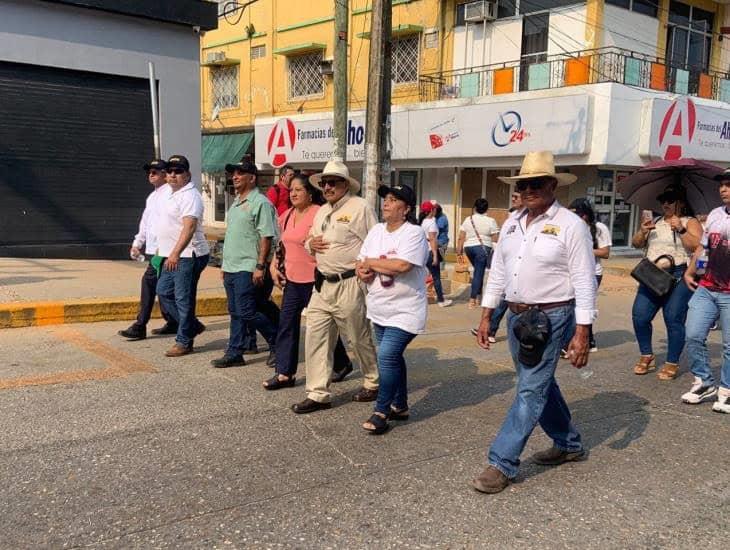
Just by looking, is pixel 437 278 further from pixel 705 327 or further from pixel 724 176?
pixel 724 176

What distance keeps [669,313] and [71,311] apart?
6.24 m

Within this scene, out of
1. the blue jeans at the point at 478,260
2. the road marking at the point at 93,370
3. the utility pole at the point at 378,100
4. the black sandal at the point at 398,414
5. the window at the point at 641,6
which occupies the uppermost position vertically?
the window at the point at 641,6

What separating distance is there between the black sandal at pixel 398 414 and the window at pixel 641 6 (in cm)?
1607

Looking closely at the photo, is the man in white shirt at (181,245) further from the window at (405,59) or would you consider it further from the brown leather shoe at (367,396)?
the window at (405,59)

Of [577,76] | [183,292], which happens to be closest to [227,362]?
[183,292]

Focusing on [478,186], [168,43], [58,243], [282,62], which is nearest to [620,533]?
[58,243]

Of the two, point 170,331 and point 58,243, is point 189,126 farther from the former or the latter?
point 170,331

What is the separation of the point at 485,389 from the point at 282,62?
20505 millimetres

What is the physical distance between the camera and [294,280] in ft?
18.1

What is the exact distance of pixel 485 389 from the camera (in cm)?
585

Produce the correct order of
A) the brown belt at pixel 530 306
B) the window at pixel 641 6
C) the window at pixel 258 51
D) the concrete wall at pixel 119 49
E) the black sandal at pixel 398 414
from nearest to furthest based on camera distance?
the brown belt at pixel 530 306, the black sandal at pixel 398 414, the concrete wall at pixel 119 49, the window at pixel 641 6, the window at pixel 258 51

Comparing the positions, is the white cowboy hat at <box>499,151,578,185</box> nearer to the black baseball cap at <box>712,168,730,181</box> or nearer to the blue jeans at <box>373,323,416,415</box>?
the blue jeans at <box>373,323,416,415</box>

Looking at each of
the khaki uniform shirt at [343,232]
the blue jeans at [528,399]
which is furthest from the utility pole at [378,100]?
the blue jeans at [528,399]

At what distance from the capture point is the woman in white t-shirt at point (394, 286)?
450cm
